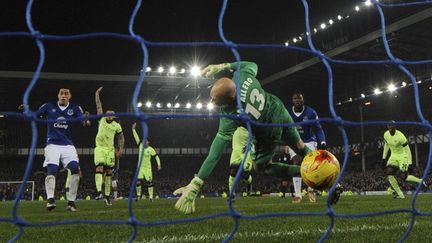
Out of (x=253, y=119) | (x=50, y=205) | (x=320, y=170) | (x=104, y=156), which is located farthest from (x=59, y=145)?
(x=320, y=170)

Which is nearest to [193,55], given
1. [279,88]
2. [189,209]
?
[279,88]

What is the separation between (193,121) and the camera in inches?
1732

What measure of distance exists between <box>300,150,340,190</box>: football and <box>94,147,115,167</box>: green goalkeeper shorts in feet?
25.7

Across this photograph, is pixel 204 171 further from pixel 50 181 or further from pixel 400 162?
pixel 400 162

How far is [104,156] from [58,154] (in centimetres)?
363

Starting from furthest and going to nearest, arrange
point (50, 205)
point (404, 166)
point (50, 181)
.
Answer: point (404, 166) < point (50, 205) < point (50, 181)

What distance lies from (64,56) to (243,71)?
31.3 metres

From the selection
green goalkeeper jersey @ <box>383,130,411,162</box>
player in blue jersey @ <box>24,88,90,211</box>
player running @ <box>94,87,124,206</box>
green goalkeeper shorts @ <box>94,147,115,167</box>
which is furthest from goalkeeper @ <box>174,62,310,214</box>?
green goalkeeper jersey @ <box>383,130,411,162</box>

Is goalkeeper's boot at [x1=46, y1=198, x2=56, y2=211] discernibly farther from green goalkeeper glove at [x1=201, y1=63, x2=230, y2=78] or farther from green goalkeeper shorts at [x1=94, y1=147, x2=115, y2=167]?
green goalkeeper glove at [x1=201, y1=63, x2=230, y2=78]

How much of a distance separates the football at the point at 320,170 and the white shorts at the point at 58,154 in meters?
4.95

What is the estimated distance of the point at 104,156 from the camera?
11.5 meters

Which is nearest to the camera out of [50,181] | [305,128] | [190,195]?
[190,195]

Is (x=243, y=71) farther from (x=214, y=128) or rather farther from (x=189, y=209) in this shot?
(x=214, y=128)

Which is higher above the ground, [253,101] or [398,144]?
[253,101]
